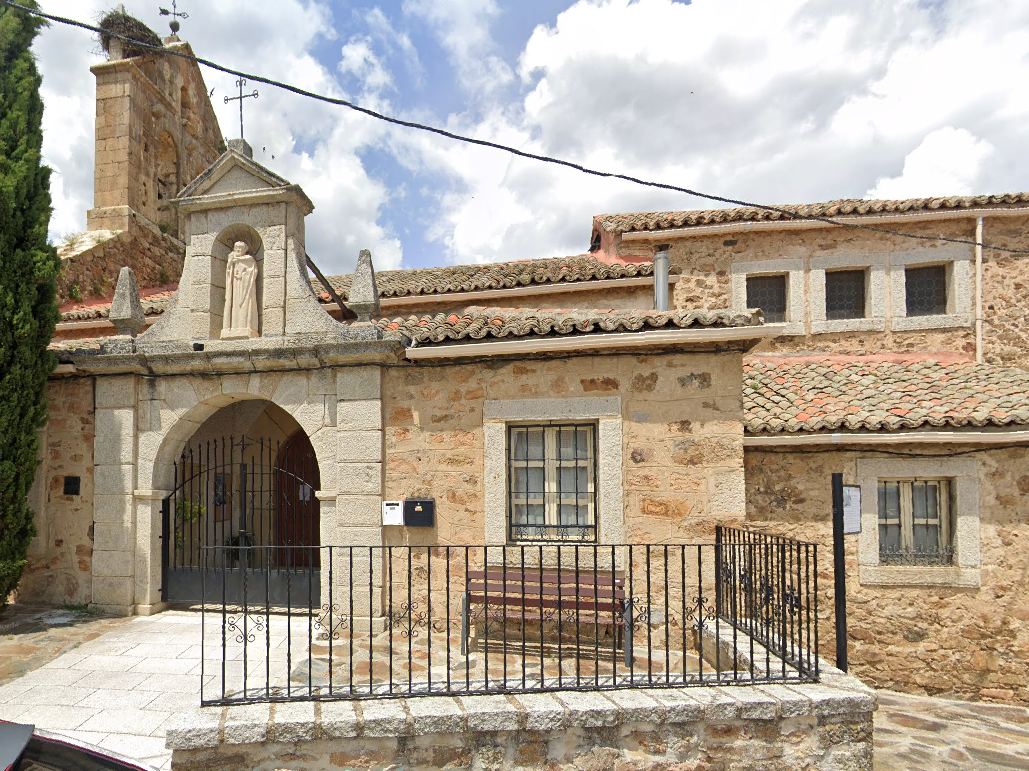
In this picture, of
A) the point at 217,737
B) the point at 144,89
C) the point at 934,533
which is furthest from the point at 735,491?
the point at 144,89

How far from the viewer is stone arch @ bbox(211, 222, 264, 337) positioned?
6.61 metres

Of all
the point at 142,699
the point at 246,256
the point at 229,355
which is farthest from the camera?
the point at 246,256

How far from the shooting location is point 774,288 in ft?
31.1

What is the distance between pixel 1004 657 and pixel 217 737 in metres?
8.10

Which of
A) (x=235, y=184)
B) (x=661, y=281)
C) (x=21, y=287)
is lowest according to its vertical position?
(x=21, y=287)

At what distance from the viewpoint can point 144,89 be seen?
11633 mm

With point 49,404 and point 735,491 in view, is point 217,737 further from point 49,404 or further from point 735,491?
point 49,404

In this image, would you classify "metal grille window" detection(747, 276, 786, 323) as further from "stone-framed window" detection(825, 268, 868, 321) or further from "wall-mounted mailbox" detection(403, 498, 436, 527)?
"wall-mounted mailbox" detection(403, 498, 436, 527)

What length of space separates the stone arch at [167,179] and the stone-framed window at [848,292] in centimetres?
1326

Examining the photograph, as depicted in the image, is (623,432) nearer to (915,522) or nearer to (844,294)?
(915,522)

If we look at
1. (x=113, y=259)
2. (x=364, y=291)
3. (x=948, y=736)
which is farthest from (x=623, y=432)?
(x=113, y=259)

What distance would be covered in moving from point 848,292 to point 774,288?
1190 millimetres

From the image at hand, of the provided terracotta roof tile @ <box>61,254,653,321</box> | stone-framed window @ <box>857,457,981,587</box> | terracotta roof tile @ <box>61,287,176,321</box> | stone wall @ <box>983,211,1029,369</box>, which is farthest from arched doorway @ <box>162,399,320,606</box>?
stone wall @ <box>983,211,1029,369</box>

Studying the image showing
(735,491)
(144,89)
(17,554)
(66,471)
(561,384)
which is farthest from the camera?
(144,89)
